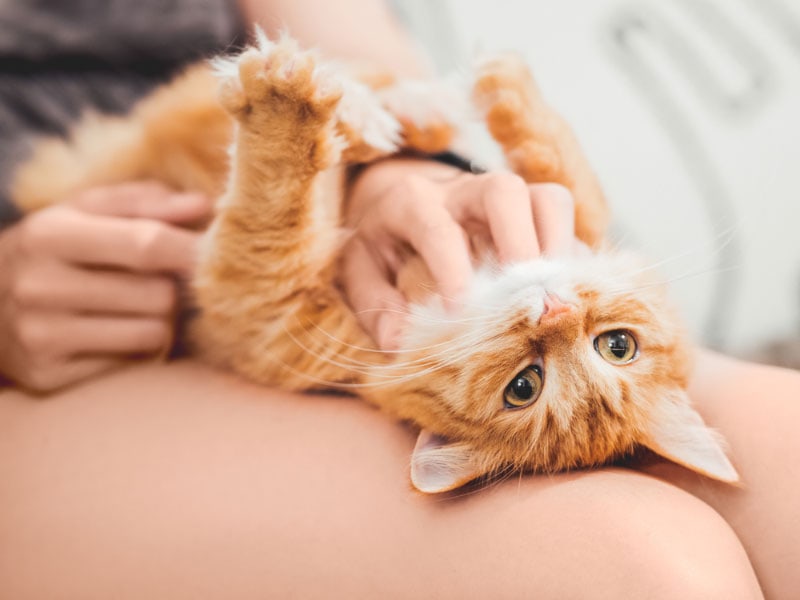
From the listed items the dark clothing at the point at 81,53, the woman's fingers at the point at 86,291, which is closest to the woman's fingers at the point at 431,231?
the woman's fingers at the point at 86,291

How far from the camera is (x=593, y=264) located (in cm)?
78

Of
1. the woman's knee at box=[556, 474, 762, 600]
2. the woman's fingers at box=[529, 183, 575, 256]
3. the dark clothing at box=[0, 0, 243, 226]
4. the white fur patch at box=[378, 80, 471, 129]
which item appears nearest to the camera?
the woman's knee at box=[556, 474, 762, 600]

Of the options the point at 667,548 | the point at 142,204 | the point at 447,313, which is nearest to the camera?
the point at 667,548

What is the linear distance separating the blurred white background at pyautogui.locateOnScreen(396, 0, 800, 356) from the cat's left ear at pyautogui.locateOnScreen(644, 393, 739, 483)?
0.24m

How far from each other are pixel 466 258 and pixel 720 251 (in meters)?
0.39

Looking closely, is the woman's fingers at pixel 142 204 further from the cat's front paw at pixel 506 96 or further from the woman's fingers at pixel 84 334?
the cat's front paw at pixel 506 96

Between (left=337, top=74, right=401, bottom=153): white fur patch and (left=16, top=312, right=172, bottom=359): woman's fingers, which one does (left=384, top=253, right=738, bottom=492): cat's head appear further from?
(left=16, top=312, right=172, bottom=359): woman's fingers

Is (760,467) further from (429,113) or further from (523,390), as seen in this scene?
(429,113)

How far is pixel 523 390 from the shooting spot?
2.56 feet

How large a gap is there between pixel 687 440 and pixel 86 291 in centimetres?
92

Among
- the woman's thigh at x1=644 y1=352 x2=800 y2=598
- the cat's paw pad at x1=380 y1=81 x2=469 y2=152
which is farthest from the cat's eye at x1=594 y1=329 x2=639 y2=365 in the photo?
the cat's paw pad at x1=380 y1=81 x2=469 y2=152

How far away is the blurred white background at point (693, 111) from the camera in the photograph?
1.04 m

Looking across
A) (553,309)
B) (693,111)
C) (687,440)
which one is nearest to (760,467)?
(687,440)

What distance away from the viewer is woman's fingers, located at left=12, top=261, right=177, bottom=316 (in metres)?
0.97
